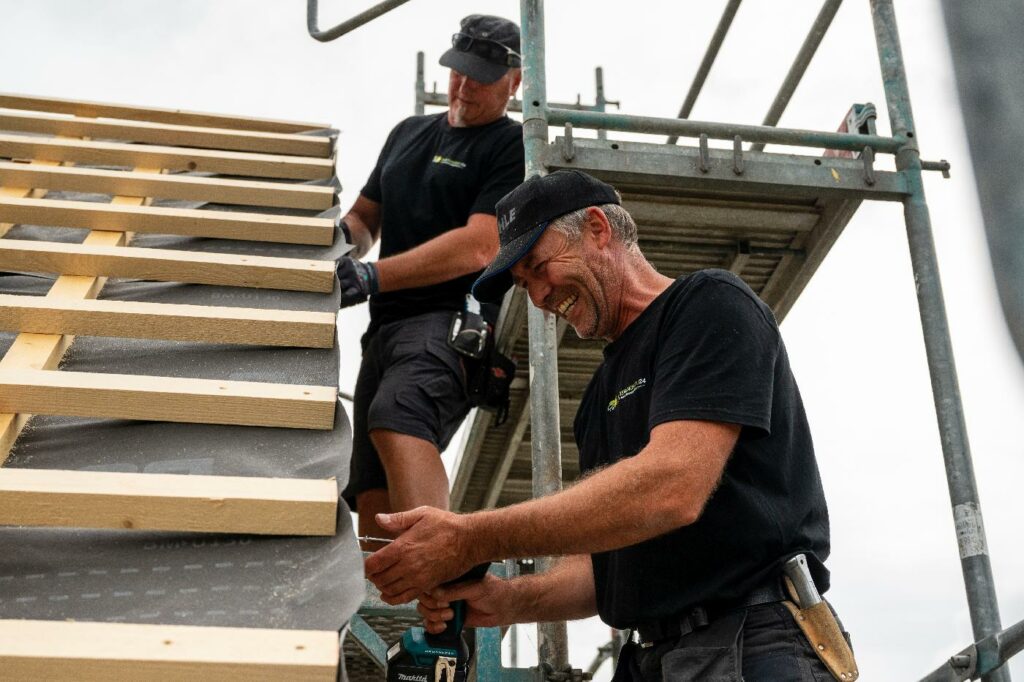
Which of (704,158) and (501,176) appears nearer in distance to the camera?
(704,158)

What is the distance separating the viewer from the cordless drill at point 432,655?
111 inches

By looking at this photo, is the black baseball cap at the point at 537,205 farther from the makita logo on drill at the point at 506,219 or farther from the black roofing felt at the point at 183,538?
the black roofing felt at the point at 183,538

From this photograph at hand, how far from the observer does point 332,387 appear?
248cm

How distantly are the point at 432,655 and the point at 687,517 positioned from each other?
0.93 metres

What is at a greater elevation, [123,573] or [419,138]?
[419,138]

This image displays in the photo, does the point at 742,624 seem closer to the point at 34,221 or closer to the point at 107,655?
the point at 107,655

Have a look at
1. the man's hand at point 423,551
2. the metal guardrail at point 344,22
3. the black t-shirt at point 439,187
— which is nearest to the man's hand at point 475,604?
the man's hand at point 423,551

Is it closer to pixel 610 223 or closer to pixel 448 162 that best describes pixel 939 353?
pixel 610 223

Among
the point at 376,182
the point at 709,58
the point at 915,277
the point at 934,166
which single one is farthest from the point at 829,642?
the point at 709,58

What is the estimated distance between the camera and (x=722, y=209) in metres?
4.45

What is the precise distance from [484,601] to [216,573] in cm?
110

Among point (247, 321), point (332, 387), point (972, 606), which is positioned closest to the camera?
point (332, 387)

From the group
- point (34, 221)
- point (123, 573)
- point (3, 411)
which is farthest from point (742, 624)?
point (34, 221)

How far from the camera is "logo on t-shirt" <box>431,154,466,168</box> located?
4.42 metres
